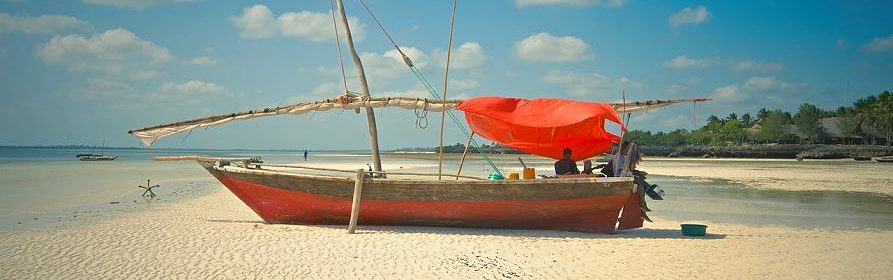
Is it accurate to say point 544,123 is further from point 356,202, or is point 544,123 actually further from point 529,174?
point 356,202

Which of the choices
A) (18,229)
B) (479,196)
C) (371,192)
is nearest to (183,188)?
(18,229)

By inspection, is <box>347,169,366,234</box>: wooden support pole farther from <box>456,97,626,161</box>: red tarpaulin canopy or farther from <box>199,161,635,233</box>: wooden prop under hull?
<box>456,97,626,161</box>: red tarpaulin canopy

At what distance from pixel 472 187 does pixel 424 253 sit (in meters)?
1.72

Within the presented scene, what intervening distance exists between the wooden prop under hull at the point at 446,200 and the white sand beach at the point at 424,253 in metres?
0.22

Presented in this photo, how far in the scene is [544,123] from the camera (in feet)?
30.5

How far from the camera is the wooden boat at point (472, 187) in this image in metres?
9.05

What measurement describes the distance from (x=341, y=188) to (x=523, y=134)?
3.37 meters

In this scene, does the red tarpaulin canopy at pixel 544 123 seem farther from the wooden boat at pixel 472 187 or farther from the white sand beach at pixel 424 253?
the white sand beach at pixel 424 253

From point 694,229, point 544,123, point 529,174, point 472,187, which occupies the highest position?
point 544,123

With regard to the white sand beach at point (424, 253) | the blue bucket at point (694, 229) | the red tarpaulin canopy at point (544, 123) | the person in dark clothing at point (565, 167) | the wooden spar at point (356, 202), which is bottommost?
the white sand beach at point (424, 253)

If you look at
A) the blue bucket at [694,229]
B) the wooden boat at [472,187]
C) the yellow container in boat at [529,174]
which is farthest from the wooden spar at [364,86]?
the blue bucket at [694,229]

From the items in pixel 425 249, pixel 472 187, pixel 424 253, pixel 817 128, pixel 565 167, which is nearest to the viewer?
pixel 424 253

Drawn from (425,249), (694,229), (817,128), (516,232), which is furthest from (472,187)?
(817,128)

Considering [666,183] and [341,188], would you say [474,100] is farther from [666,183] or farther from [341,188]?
[666,183]
